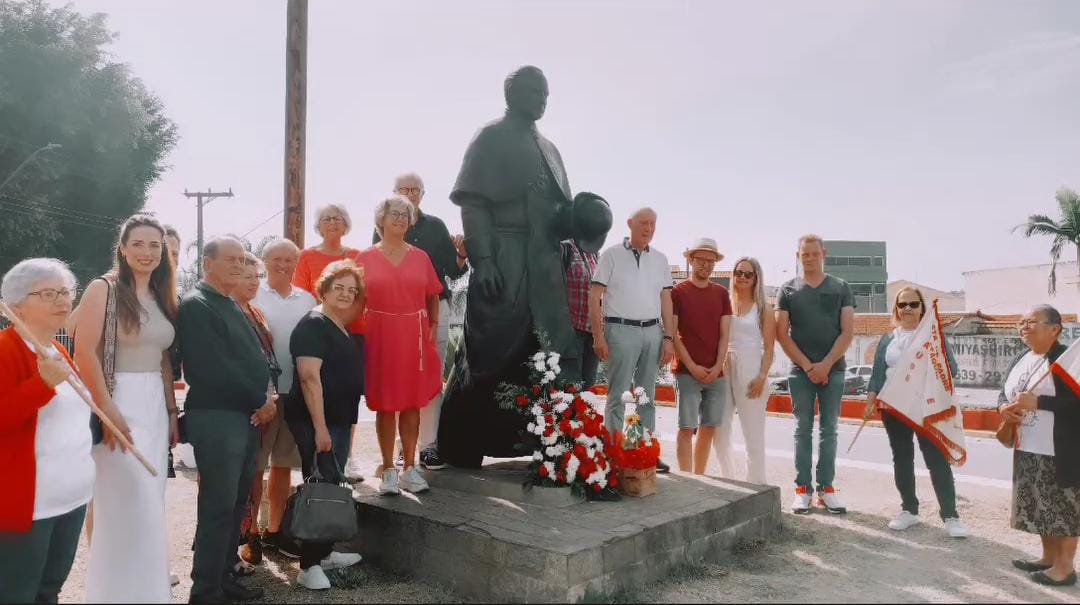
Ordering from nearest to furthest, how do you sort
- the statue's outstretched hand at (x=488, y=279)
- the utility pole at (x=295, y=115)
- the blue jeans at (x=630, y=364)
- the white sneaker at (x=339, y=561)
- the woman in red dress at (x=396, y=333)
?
the white sneaker at (x=339, y=561), the woman in red dress at (x=396, y=333), the statue's outstretched hand at (x=488, y=279), the blue jeans at (x=630, y=364), the utility pole at (x=295, y=115)

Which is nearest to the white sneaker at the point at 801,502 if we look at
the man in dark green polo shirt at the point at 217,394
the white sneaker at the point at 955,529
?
the white sneaker at the point at 955,529

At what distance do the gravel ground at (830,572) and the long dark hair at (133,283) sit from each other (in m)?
1.52

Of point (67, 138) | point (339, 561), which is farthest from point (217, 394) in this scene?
point (67, 138)

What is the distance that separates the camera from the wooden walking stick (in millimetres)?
2752

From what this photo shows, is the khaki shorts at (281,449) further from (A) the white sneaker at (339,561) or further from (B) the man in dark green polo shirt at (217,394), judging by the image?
(B) the man in dark green polo shirt at (217,394)

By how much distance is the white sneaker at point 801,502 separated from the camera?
17.9 feet

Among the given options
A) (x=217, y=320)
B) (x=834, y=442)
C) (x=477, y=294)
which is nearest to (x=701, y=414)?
(x=834, y=442)

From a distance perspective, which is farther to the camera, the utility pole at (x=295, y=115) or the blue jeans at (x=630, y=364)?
the utility pole at (x=295, y=115)

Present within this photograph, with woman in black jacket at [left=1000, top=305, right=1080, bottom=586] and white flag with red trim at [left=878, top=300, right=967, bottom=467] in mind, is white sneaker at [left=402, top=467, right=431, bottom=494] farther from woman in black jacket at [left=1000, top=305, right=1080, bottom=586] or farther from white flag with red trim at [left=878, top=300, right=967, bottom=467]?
woman in black jacket at [left=1000, top=305, right=1080, bottom=586]

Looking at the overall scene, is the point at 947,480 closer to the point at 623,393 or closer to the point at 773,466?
the point at 623,393

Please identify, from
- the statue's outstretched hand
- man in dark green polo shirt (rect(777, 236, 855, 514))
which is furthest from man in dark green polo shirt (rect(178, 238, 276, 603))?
man in dark green polo shirt (rect(777, 236, 855, 514))

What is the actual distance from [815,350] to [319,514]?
3.56 metres

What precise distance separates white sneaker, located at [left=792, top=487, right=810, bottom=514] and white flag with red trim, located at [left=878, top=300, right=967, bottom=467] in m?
0.92

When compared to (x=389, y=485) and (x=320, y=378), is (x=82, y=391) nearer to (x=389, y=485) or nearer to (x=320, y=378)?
(x=320, y=378)
